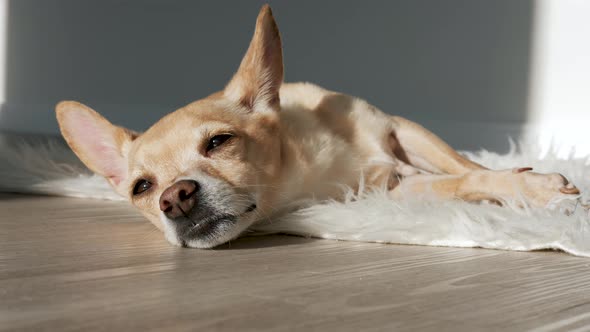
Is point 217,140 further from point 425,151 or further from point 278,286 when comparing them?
point 425,151

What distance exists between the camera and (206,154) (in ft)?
5.46

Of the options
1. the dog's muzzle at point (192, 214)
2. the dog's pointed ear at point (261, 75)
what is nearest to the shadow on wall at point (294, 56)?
the dog's pointed ear at point (261, 75)

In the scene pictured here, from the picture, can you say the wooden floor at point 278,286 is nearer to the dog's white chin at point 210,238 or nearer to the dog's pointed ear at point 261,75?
the dog's white chin at point 210,238

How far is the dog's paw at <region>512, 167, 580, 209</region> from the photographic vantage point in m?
1.68

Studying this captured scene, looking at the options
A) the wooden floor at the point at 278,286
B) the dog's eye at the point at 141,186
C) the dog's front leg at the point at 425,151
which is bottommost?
the wooden floor at the point at 278,286

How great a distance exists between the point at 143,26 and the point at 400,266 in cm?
396

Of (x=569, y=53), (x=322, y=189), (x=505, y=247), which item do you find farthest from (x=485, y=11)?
(x=505, y=247)

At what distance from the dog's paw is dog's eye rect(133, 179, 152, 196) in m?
0.88

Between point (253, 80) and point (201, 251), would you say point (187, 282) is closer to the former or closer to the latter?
point (201, 251)

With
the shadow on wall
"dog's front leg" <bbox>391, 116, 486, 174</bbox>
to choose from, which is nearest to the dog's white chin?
"dog's front leg" <bbox>391, 116, 486, 174</bbox>

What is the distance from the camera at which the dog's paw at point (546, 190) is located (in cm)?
168

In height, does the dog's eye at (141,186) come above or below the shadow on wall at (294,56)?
below

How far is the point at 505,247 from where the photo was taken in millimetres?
1534

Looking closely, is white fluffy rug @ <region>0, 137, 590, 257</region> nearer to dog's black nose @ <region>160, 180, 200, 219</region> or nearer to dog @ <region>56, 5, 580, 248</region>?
dog @ <region>56, 5, 580, 248</region>
